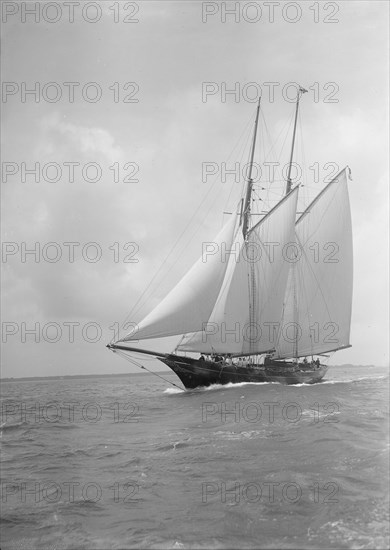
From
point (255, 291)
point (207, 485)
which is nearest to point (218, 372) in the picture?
point (255, 291)

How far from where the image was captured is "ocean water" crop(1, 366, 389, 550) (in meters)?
8.32

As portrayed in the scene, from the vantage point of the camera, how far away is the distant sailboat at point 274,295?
3894cm

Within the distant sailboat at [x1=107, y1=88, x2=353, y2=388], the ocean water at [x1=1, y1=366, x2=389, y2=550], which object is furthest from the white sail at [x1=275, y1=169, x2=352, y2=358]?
the ocean water at [x1=1, y1=366, x2=389, y2=550]

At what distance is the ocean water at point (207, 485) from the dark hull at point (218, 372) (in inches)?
757

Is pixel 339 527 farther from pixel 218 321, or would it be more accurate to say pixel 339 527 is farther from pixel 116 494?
pixel 218 321

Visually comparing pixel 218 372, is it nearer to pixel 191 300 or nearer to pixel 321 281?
pixel 191 300

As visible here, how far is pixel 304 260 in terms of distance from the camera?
1784 inches

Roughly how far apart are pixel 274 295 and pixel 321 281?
4220mm

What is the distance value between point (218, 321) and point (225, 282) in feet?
9.70

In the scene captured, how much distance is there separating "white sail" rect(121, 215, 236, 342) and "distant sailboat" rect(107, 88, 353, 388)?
0.25ft

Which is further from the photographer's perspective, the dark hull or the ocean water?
the dark hull

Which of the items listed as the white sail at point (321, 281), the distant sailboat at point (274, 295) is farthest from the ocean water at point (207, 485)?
the white sail at point (321, 281)

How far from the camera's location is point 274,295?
140ft

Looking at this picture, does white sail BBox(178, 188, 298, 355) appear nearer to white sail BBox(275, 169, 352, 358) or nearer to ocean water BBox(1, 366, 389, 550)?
white sail BBox(275, 169, 352, 358)
